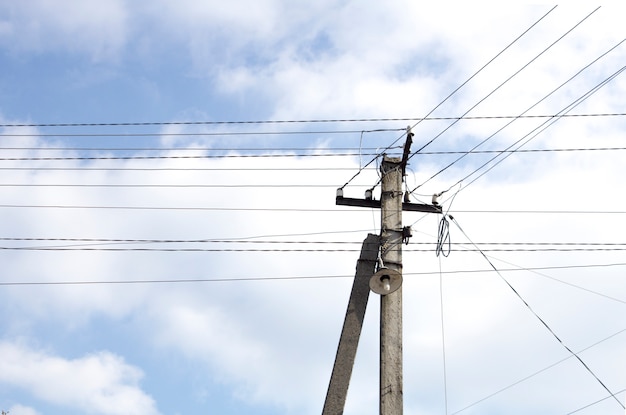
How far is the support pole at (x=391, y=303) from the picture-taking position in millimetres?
10180

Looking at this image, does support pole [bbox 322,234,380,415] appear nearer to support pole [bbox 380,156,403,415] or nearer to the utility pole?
the utility pole

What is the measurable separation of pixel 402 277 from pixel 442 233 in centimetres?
221

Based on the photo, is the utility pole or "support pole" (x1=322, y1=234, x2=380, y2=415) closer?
the utility pole

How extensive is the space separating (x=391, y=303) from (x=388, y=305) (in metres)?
0.05

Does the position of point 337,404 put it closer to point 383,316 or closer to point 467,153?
point 383,316

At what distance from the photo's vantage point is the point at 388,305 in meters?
10.8

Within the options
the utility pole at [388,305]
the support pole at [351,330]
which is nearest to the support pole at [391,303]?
the utility pole at [388,305]

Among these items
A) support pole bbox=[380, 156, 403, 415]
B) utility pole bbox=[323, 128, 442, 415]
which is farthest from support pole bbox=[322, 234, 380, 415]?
support pole bbox=[380, 156, 403, 415]

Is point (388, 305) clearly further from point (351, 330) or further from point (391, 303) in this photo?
point (351, 330)

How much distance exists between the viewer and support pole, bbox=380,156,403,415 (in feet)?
33.4

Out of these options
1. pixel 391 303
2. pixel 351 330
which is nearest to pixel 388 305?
pixel 391 303

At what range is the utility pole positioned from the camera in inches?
404

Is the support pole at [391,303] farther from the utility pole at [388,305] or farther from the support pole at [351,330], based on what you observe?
the support pole at [351,330]

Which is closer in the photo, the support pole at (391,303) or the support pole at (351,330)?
the support pole at (391,303)
